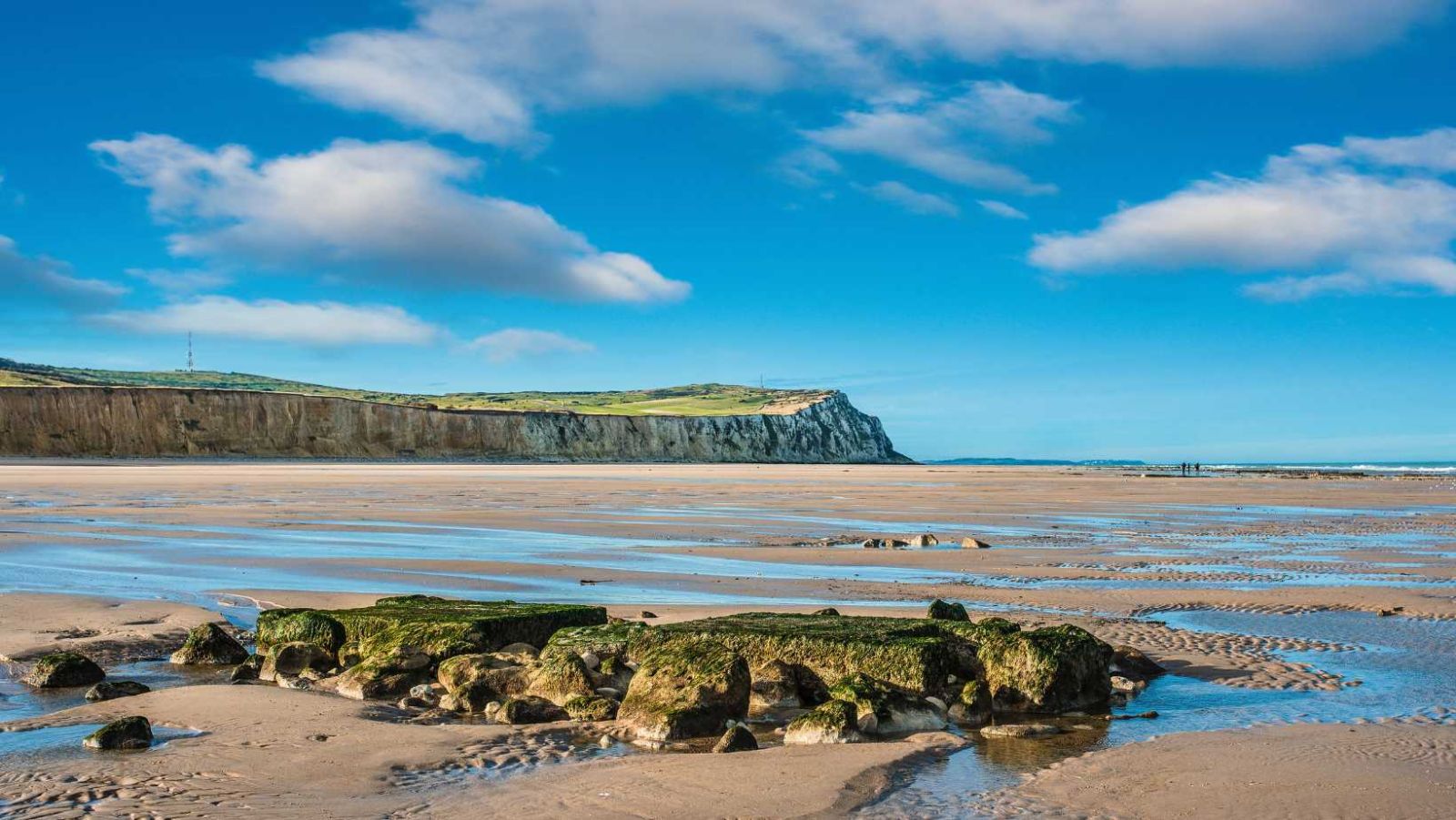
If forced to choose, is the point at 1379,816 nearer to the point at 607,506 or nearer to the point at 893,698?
the point at 893,698

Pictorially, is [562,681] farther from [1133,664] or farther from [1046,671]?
[1133,664]

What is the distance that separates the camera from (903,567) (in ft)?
55.1

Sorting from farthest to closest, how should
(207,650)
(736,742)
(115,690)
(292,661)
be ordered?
(207,650)
(292,661)
(115,690)
(736,742)

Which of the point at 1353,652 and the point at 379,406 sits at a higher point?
the point at 379,406

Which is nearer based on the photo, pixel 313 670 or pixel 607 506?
pixel 313 670

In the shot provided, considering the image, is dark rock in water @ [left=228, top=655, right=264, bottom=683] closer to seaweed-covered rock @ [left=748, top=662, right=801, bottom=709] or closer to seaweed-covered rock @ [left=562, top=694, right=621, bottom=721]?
seaweed-covered rock @ [left=562, top=694, right=621, bottom=721]

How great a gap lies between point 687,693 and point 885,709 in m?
1.34

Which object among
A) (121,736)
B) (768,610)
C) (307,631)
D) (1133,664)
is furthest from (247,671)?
(1133,664)

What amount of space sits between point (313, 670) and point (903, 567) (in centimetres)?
969

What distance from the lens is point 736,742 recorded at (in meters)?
6.99

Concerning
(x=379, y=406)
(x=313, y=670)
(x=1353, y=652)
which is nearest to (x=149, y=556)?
(x=313, y=670)

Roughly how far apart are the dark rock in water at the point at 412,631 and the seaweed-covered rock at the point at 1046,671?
3.87m

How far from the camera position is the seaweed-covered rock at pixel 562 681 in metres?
8.19

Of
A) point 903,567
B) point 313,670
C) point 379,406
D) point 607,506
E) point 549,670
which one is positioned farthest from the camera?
point 379,406
